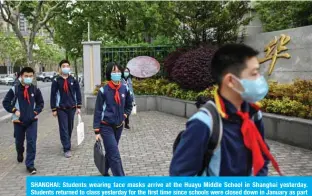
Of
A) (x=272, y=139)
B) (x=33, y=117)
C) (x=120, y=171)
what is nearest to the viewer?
(x=120, y=171)

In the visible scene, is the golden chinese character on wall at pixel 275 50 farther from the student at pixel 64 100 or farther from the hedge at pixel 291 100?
the student at pixel 64 100

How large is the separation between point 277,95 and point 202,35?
539 cm

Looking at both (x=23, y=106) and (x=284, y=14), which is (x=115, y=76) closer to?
(x=23, y=106)

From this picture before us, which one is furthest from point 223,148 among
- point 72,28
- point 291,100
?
point 72,28

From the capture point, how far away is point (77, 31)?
24344 millimetres

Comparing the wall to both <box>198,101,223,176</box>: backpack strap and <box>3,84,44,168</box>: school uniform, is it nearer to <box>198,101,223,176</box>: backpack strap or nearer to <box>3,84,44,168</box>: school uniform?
<box>3,84,44,168</box>: school uniform

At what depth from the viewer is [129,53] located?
52.3 ft

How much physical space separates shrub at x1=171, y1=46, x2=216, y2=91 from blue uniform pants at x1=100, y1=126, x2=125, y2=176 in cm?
706

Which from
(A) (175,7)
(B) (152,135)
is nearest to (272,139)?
(B) (152,135)

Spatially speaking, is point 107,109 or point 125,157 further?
point 125,157

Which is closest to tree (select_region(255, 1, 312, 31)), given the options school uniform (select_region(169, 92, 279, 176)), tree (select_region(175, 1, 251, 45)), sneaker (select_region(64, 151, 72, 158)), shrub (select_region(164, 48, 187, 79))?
tree (select_region(175, 1, 251, 45))

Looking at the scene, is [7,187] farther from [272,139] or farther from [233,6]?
[233,6]

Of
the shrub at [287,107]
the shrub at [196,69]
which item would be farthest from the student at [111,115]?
the shrub at [196,69]
